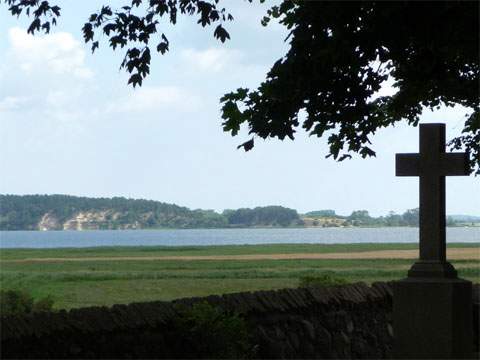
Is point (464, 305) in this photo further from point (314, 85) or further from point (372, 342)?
point (314, 85)

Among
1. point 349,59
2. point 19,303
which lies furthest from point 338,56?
point 19,303

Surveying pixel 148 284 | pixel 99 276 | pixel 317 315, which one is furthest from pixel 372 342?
pixel 99 276

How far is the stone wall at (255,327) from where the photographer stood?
9805mm

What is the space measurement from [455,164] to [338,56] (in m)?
2.40

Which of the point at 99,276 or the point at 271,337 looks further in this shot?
the point at 99,276

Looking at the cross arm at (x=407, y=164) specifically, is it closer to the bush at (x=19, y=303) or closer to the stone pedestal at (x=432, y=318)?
the stone pedestal at (x=432, y=318)

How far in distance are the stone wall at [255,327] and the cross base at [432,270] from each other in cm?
167

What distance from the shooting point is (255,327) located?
39.5ft

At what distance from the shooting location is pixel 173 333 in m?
10.9

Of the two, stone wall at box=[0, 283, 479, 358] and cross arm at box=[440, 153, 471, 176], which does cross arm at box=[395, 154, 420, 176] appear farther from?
stone wall at box=[0, 283, 479, 358]

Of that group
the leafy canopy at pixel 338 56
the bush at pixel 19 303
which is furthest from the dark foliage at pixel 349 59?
the bush at pixel 19 303

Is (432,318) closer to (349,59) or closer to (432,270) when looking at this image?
(432,270)

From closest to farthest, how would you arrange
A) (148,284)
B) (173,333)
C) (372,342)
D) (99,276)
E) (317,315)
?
1. (173,333)
2. (317,315)
3. (372,342)
4. (148,284)
5. (99,276)

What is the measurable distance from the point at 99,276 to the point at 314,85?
32822mm
